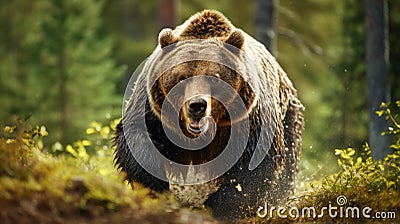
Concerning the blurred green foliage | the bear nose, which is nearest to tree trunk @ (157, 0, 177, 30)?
the blurred green foliage

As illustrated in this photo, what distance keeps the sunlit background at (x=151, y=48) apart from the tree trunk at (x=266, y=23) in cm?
35

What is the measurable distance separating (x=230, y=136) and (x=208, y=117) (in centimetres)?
42

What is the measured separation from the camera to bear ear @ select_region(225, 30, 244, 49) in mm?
6539

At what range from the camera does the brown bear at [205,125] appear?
20.5ft

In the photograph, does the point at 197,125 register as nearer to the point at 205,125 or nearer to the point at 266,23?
the point at 205,125

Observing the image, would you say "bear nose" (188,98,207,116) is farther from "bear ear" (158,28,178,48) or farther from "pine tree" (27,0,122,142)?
"pine tree" (27,0,122,142)

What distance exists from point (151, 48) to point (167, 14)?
486 cm

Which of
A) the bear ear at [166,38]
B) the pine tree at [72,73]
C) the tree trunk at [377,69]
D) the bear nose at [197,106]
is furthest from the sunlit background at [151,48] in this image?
the bear nose at [197,106]

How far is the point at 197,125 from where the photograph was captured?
6094 millimetres

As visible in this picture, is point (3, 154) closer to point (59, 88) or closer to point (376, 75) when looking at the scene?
point (376, 75)

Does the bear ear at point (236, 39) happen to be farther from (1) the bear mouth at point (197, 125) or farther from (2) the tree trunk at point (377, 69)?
(2) the tree trunk at point (377, 69)

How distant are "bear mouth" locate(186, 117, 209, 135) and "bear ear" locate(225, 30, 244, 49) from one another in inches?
31.8

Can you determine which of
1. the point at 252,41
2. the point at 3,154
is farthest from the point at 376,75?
the point at 3,154

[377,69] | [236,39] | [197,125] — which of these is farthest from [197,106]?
[377,69]
